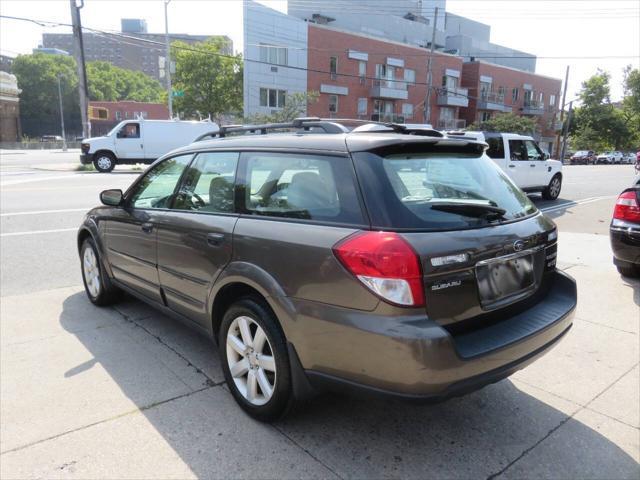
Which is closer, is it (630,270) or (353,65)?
(630,270)

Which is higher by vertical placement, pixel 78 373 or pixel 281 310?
pixel 281 310

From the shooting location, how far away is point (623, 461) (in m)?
2.64

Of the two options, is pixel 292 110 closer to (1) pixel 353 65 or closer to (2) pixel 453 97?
(1) pixel 353 65

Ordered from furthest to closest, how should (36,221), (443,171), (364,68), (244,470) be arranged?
1. (364,68)
2. (36,221)
3. (443,171)
4. (244,470)

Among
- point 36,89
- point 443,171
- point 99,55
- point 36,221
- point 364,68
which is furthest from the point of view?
point 99,55

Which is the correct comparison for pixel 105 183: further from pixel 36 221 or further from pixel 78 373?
pixel 78 373

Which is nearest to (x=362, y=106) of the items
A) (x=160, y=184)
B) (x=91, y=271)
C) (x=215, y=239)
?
(x=91, y=271)

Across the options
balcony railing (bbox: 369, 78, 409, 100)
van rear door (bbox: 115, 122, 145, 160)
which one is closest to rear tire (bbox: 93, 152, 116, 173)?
van rear door (bbox: 115, 122, 145, 160)

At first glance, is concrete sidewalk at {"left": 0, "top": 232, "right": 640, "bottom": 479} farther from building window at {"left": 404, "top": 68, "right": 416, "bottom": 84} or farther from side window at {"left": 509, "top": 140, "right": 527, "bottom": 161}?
building window at {"left": 404, "top": 68, "right": 416, "bottom": 84}

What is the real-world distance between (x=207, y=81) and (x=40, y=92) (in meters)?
68.5

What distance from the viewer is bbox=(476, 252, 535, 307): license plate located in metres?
2.49

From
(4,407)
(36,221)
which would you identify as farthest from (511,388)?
(36,221)

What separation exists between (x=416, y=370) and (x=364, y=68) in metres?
49.7

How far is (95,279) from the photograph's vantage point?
16.1 feet
